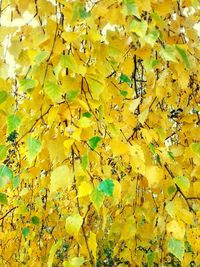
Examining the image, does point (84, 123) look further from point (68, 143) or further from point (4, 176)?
point (4, 176)

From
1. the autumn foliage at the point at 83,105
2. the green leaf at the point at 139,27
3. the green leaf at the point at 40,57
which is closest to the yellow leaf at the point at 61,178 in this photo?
the autumn foliage at the point at 83,105

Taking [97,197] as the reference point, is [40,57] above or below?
above

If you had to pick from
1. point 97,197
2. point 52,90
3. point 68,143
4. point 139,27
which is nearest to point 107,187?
point 97,197

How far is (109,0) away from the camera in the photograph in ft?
3.96

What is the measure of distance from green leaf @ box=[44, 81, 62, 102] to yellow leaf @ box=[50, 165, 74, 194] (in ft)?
0.51

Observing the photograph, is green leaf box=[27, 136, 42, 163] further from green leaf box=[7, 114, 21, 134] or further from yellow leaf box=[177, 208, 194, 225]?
yellow leaf box=[177, 208, 194, 225]

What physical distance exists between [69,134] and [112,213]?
1.13m

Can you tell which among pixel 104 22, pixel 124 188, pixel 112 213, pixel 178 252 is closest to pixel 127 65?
pixel 104 22

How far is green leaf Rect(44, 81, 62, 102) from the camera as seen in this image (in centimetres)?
95

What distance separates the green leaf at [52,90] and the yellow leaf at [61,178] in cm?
16

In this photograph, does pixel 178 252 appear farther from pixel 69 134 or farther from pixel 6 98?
pixel 6 98

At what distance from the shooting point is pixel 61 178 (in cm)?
96

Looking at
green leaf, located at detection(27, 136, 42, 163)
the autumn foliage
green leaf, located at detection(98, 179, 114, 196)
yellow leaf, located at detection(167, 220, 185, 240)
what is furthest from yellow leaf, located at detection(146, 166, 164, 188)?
green leaf, located at detection(27, 136, 42, 163)

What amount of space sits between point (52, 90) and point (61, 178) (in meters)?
0.19
